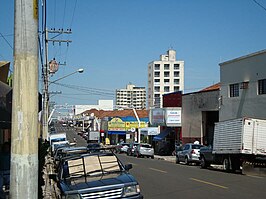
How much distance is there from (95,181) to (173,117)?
41.9 m

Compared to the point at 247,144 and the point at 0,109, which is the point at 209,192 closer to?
the point at 0,109

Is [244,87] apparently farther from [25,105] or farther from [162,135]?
[25,105]

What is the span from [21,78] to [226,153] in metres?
22.7

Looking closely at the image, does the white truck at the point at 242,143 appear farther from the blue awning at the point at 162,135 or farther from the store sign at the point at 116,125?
the store sign at the point at 116,125

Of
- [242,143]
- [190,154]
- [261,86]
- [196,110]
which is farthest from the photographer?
[196,110]

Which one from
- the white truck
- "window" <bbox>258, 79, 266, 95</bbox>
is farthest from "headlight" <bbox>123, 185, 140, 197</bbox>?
"window" <bbox>258, 79, 266, 95</bbox>

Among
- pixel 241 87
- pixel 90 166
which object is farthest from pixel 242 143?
pixel 90 166

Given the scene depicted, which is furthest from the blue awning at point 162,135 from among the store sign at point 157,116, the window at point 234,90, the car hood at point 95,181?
the car hood at point 95,181

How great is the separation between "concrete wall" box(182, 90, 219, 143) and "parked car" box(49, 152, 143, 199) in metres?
31.8

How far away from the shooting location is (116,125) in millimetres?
87000

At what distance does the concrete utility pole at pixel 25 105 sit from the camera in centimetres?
488

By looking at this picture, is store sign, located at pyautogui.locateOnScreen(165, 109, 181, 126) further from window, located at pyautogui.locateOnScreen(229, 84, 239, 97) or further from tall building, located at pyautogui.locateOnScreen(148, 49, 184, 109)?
tall building, located at pyautogui.locateOnScreen(148, 49, 184, 109)

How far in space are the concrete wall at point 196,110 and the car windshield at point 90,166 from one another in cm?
3163

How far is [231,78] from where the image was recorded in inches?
1462
